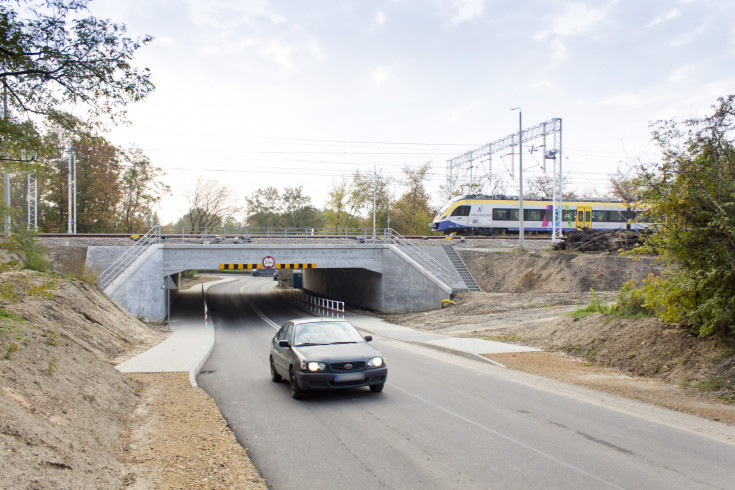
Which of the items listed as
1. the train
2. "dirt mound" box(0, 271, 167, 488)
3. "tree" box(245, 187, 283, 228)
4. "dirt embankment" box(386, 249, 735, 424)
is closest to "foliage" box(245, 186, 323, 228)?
"tree" box(245, 187, 283, 228)

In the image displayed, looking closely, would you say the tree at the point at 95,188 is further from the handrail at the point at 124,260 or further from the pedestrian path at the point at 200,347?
the pedestrian path at the point at 200,347

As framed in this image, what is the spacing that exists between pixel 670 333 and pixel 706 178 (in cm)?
361

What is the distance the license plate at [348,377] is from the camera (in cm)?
916

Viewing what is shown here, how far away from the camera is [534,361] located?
533 inches

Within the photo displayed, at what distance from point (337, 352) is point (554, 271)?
21989mm

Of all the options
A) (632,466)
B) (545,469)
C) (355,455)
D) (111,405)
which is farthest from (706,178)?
(111,405)

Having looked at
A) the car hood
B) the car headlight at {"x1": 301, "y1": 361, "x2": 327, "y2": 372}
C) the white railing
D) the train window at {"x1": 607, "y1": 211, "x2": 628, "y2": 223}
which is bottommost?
the white railing

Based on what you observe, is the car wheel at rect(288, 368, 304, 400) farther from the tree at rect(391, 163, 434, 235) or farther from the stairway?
the tree at rect(391, 163, 434, 235)

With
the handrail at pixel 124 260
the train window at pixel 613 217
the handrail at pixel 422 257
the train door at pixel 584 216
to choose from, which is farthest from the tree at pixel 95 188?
the train window at pixel 613 217

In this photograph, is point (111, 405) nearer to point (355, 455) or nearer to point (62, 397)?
point (62, 397)

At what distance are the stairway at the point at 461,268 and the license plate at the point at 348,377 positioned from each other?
20865 millimetres

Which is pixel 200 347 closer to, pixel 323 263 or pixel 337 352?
pixel 337 352

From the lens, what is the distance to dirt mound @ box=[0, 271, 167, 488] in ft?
15.3

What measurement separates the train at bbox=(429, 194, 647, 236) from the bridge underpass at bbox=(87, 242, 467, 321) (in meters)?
8.79
